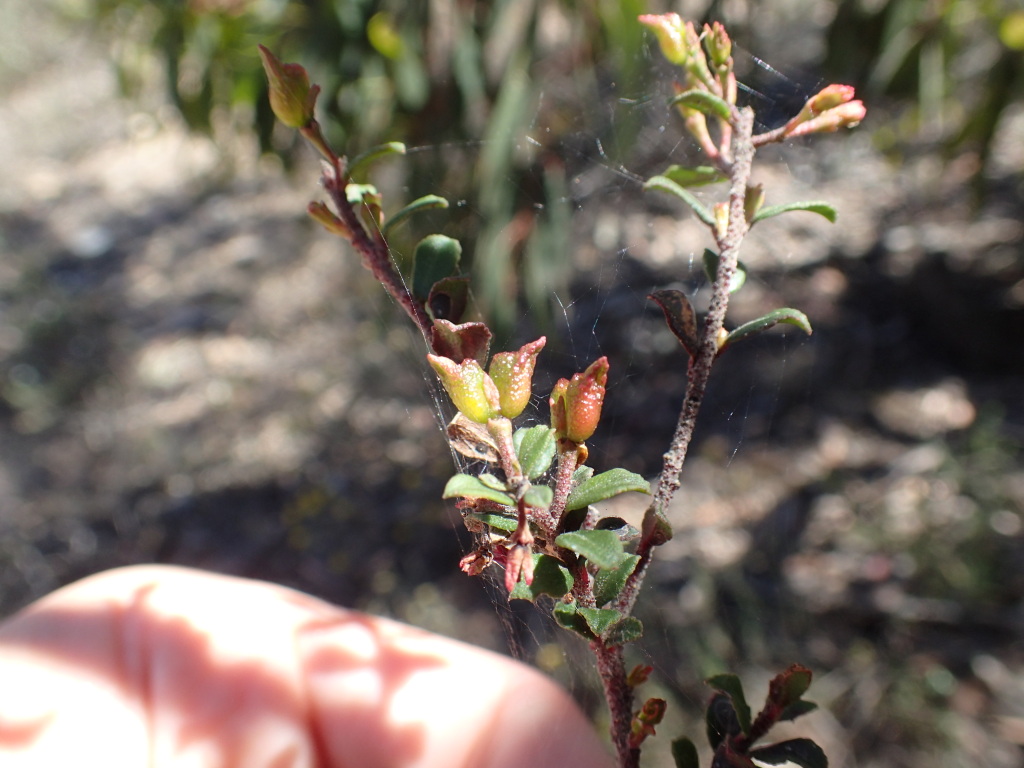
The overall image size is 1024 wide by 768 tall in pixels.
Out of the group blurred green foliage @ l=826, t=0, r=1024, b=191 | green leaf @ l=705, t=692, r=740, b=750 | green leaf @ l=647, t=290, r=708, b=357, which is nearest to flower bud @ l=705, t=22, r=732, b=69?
green leaf @ l=647, t=290, r=708, b=357

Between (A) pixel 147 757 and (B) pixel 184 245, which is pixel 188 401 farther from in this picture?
(A) pixel 147 757

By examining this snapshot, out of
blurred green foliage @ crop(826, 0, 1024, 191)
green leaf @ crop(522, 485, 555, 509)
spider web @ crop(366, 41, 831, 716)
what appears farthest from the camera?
blurred green foliage @ crop(826, 0, 1024, 191)

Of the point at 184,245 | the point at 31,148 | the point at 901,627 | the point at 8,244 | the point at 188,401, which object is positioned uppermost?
the point at 31,148

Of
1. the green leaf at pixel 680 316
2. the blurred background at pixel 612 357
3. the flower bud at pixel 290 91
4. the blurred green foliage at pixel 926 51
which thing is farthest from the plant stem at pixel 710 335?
the blurred green foliage at pixel 926 51

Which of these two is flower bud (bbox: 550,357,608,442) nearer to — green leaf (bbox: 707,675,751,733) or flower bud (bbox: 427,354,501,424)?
flower bud (bbox: 427,354,501,424)

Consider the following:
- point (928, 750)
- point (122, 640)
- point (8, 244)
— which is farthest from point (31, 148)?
point (928, 750)

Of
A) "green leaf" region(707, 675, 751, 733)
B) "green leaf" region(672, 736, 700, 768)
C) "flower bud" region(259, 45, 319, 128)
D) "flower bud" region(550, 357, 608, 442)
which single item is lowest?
"green leaf" region(672, 736, 700, 768)

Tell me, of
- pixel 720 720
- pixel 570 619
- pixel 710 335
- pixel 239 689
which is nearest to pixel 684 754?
pixel 720 720
